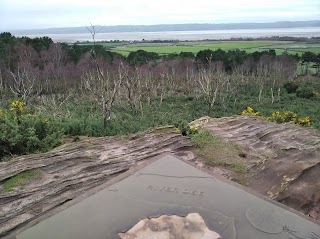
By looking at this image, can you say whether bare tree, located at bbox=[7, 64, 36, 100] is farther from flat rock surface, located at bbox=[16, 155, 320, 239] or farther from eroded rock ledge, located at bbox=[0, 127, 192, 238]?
flat rock surface, located at bbox=[16, 155, 320, 239]

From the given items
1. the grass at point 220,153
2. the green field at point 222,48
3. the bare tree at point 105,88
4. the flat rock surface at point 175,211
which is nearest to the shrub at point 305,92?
the bare tree at point 105,88

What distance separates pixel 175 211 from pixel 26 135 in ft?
13.2

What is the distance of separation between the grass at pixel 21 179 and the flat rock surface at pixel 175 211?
1417 millimetres

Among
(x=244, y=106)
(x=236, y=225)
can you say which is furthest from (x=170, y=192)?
(x=244, y=106)

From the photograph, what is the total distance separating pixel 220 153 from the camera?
5594 millimetres

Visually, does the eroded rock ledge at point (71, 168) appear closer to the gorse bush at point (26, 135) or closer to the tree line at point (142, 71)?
the gorse bush at point (26, 135)

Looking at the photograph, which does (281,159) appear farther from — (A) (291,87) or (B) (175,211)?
(A) (291,87)

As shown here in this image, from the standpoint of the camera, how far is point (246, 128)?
7125 mm

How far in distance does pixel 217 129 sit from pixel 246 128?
0.69 metres

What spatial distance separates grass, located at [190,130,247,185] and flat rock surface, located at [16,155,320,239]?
51.7 inches

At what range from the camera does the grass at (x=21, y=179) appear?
14.5ft

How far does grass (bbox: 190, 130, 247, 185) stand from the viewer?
5.14m

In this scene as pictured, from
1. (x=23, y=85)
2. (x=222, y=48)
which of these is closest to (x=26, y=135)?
(x=23, y=85)

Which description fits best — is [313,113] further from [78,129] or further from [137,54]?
[137,54]
